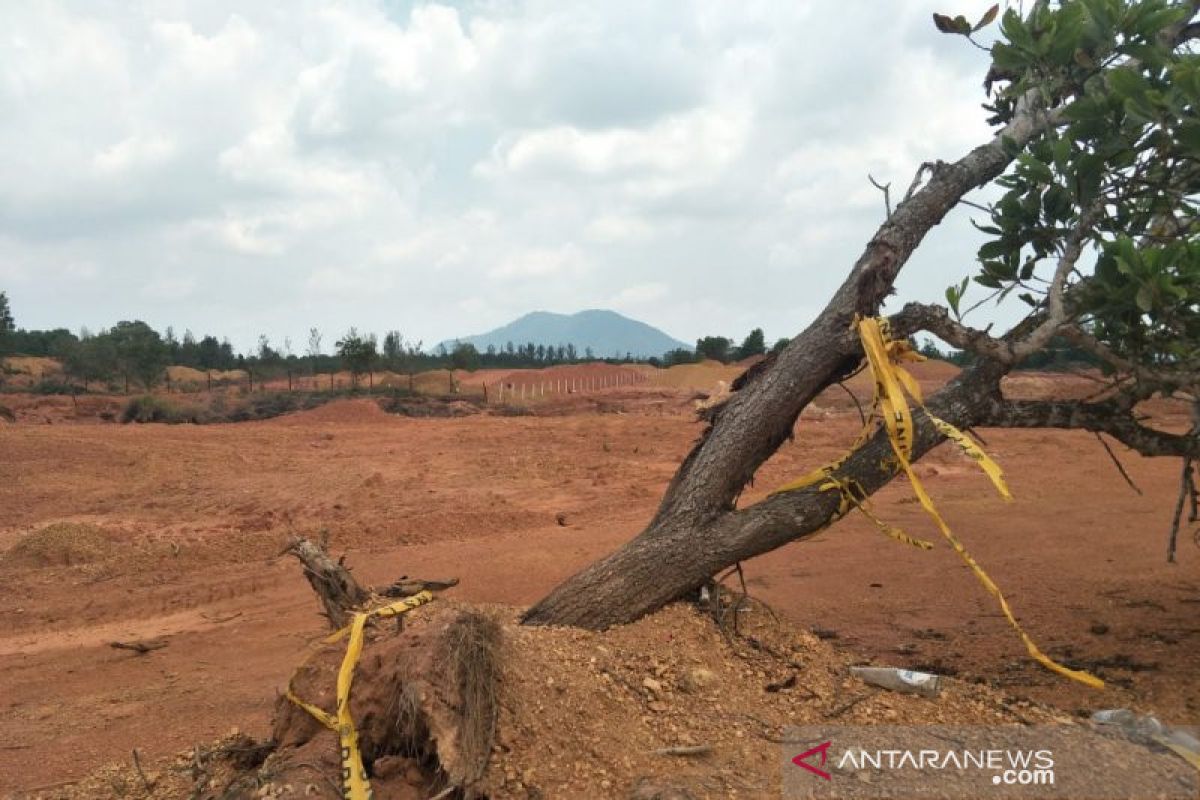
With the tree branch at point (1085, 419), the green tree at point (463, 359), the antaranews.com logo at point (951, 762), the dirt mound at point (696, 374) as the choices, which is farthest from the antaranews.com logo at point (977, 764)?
the green tree at point (463, 359)

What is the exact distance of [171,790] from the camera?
3.05 meters

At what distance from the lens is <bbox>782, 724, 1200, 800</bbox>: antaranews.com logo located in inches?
107

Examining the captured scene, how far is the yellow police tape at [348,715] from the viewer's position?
8.64 feet

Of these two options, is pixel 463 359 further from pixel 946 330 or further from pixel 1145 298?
pixel 1145 298

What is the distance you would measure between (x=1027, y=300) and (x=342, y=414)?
64.3 feet

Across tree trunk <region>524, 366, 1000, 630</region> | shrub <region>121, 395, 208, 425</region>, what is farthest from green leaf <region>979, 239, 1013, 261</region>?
shrub <region>121, 395, 208, 425</region>

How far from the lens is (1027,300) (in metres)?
4.45

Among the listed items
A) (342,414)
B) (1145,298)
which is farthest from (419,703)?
(342,414)

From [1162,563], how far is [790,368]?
4367mm

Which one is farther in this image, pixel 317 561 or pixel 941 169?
pixel 941 169

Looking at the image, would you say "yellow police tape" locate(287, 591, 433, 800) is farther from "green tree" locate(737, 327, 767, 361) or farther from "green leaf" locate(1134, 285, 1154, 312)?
"green tree" locate(737, 327, 767, 361)

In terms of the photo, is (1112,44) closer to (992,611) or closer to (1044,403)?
(1044,403)

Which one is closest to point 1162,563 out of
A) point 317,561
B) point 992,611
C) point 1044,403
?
point 992,611

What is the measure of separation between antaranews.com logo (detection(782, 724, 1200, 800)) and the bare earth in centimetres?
89
